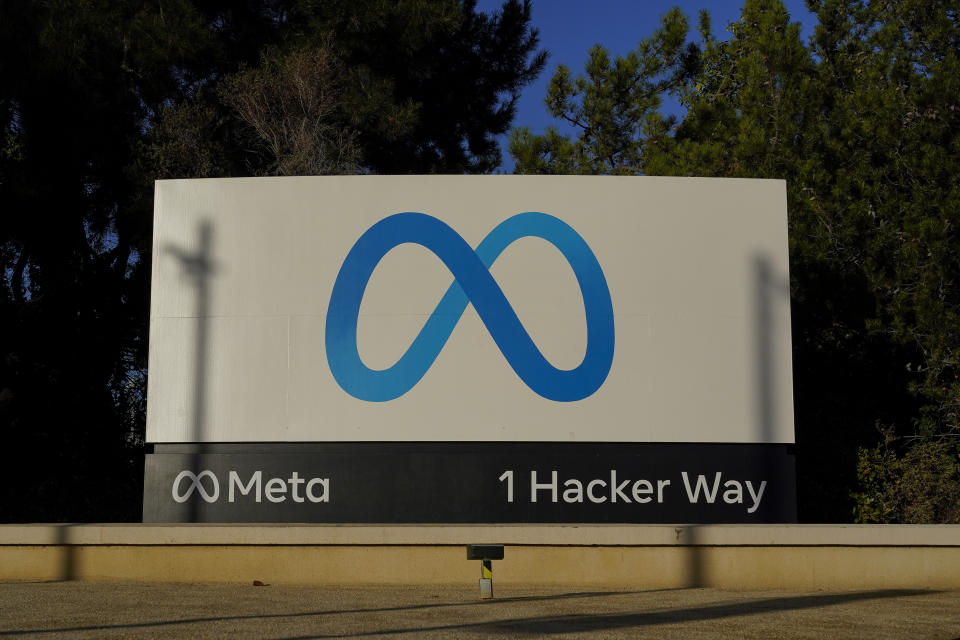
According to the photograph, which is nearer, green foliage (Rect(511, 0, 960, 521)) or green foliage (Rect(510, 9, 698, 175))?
green foliage (Rect(511, 0, 960, 521))

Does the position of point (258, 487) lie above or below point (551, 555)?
above

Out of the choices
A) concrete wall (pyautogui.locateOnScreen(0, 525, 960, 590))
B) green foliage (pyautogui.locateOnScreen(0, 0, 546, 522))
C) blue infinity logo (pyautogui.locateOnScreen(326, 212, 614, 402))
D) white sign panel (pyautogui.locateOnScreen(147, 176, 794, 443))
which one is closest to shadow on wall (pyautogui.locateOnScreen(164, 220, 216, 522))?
white sign panel (pyautogui.locateOnScreen(147, 176, 794, 443))

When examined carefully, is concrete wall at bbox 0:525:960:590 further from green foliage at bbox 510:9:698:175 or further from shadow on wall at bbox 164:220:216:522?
green foliage at bbox 510:9:698:175

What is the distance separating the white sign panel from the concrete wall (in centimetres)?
141

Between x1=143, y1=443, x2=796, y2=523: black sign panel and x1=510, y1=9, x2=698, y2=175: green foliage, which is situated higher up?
x1=510, y1=9, x2=698, y2=175: green foliage

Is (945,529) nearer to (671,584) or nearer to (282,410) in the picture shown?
(671,584)

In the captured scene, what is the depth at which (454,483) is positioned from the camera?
12273 mm

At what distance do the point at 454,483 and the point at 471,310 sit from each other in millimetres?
1931

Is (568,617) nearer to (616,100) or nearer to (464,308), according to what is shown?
(464,308)

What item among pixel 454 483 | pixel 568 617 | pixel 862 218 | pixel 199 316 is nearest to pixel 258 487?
pixel 199 316

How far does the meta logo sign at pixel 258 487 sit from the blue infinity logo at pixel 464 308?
3.64 ft

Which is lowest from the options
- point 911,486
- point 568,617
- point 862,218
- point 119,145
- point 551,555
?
point 568,617

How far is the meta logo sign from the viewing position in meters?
12.3

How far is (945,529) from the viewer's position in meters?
11.2
